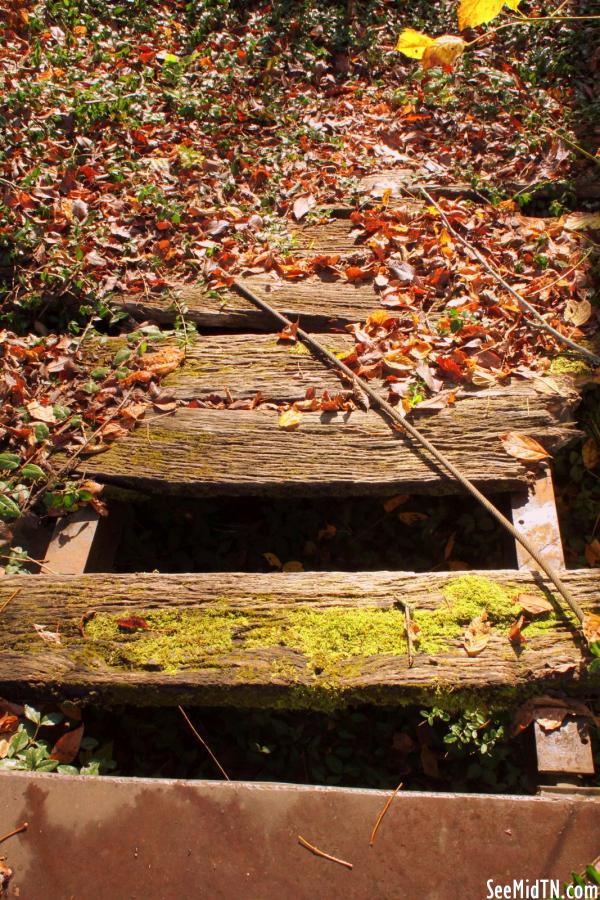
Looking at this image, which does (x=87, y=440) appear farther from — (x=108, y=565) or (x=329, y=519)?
(x=329, y=519)

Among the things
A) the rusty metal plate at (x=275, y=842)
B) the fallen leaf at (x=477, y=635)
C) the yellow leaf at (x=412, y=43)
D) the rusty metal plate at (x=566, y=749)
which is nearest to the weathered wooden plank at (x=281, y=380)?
the fallen leaf at (x=477, y=635)

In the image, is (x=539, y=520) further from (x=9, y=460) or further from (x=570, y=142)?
(x=570, y=142)

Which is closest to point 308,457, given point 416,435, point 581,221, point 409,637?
point 416,435

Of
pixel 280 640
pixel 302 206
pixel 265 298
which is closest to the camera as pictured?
pixel 280 640

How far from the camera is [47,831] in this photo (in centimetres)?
199

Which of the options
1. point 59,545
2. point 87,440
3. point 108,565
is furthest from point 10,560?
point 87,440

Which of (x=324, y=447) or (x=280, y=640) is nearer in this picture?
(x=280, y=640)

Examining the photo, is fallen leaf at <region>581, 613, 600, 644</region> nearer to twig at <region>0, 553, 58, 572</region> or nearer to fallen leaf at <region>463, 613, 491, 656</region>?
fallen leaf at <region>463, 613, 491, 656</region>

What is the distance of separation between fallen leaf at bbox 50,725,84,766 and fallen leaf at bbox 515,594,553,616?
1.62 m

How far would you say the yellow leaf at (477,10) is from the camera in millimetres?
2180

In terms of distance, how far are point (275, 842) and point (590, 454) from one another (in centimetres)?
237

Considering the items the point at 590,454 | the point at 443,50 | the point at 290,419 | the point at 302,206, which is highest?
the point at 443,50

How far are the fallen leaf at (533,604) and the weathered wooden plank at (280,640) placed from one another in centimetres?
3

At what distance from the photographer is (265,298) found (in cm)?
355
